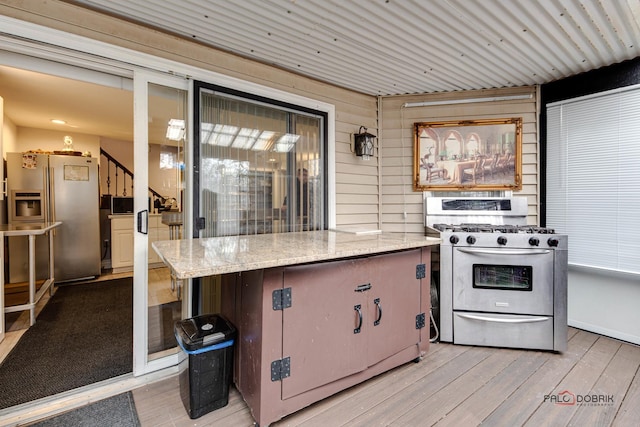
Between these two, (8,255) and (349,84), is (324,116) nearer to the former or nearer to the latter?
(349,84)

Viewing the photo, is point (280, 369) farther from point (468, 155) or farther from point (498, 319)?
point (468, 155)

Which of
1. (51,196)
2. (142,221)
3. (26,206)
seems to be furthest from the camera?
(51,196)

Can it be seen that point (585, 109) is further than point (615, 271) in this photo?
Yes

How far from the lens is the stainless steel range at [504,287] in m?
2.58

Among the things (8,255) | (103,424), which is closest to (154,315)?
(103,424)

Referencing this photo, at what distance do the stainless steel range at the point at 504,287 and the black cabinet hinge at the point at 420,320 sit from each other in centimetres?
46

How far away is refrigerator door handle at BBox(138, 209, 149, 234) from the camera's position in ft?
7.28

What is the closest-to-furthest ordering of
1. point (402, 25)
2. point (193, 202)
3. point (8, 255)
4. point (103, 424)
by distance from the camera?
point (103, 424), point (402, 25), point (193, 202), point (8, 255)

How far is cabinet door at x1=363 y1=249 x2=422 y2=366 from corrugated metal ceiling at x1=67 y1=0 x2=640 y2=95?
1725 mm

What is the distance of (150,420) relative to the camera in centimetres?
176

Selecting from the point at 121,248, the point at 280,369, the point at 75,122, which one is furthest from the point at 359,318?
the point at 75,122

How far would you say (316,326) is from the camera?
1836 millimetres

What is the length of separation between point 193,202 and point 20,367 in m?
1.77

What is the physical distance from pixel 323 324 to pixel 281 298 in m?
0.36
